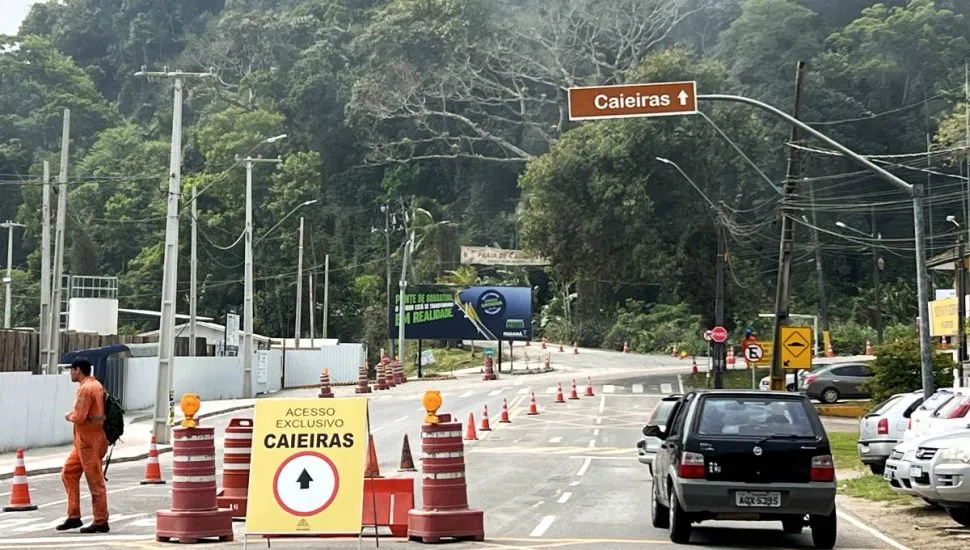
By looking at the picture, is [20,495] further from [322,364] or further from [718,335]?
[322,364]

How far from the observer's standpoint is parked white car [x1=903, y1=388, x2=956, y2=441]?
20761 mm

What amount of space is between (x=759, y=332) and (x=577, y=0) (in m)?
27.3

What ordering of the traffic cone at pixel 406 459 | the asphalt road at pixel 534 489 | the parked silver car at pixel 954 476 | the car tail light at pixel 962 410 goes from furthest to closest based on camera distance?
the traffic cone at pixel 406 459 → the car tail light at pixel 962 410 → the parked silver car at pixel 954 476 → the asphalt road at pixel 534 489

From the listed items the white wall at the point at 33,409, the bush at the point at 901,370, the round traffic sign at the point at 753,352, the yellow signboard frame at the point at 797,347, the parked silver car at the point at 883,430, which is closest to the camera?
A: the parked silver car at the point at 883,430

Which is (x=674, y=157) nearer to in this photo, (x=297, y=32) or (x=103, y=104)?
(x=297, y=32)

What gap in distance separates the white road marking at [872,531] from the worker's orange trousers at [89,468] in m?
8.32

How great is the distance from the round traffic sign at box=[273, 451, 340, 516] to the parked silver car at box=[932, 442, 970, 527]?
744cm

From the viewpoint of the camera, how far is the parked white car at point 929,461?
1628 centimetres

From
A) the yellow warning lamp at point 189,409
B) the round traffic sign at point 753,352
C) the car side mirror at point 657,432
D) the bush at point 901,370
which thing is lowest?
the car side mirror at point 657,432

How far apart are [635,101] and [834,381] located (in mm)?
27189

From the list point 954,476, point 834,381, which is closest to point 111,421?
point 954,476

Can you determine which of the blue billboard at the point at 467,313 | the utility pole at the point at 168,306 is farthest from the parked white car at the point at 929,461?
the blue billboard at the point at 467,313

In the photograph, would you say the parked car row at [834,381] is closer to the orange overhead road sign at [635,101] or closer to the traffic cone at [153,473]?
the orange overhead road sign at [635,101]

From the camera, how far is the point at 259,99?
108 m
